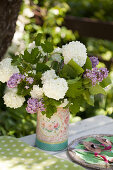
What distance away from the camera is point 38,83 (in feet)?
4.83

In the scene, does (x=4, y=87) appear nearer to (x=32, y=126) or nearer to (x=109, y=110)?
(x=32, y=126)

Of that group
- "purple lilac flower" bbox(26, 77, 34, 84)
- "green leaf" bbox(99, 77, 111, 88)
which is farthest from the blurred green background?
"green leaf" bbox(99, 77, 111, 88)

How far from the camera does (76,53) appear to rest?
145cm

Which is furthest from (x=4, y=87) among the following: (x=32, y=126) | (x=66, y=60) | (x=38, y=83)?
(x=32, y=126)

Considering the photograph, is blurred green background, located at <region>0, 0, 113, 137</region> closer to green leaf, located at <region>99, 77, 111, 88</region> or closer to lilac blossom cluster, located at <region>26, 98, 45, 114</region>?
lilac blossom cluster, located at <region>26, 98, 45, 114</region>

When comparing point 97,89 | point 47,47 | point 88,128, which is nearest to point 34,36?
point 88,128

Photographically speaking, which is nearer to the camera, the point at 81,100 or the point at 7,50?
the point at 81,100

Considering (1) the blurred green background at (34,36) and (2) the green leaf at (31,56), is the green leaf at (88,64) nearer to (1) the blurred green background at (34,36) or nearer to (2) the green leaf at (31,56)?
(2) the green leaf at (31,56)

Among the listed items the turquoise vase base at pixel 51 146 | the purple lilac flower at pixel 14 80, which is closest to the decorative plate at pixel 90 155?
the turquoise vase base at pixel 51 146

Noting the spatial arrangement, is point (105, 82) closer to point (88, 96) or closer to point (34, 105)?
point (88, 96)

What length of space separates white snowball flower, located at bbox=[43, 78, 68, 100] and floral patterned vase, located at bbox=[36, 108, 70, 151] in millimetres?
171

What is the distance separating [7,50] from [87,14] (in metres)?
4.02

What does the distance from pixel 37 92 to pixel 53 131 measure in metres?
0.23

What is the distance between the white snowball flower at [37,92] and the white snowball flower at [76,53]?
18 centimetres
